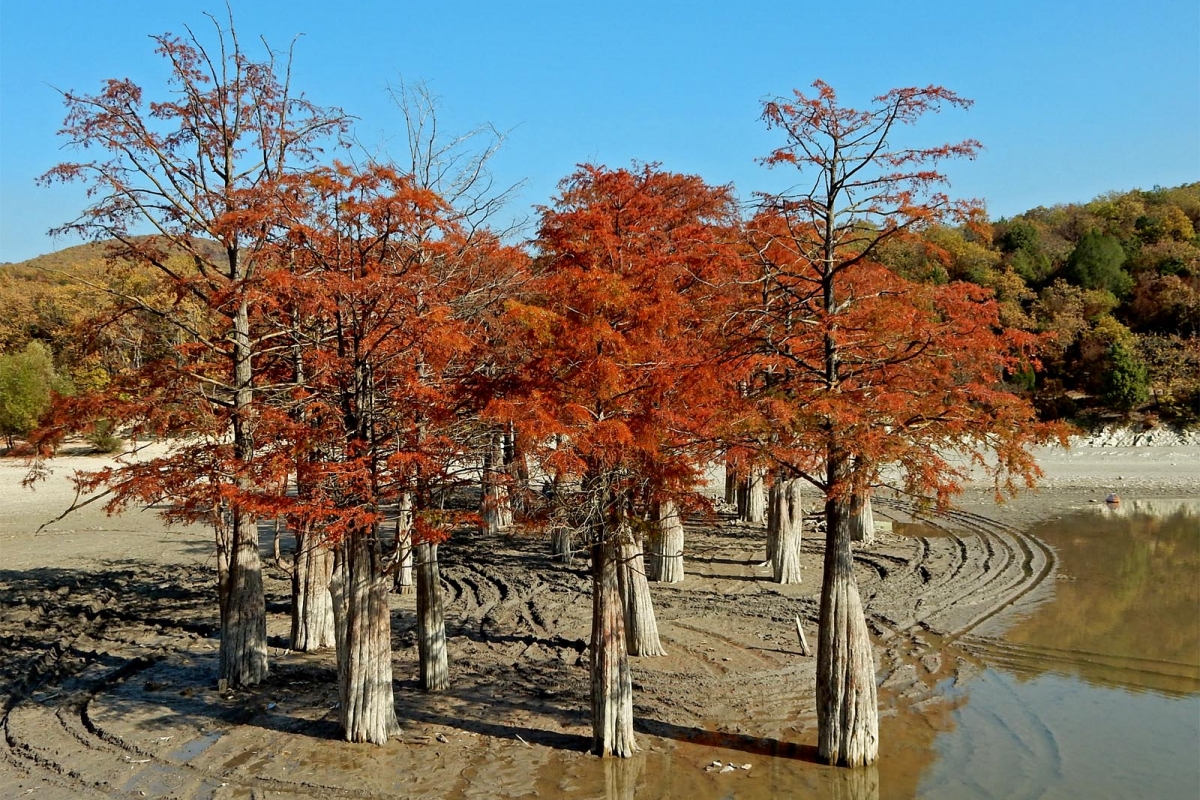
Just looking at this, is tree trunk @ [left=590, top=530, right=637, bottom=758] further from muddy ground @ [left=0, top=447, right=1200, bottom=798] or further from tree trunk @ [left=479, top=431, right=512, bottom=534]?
tree trunk @ [left=479, top=431, right=512, bottom=534]

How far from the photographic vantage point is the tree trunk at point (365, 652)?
12.6 metres

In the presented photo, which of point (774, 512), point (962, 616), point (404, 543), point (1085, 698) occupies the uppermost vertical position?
point (774, 512)

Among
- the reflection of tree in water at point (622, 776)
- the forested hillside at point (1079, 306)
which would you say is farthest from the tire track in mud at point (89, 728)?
the forested hillside at point (1079, 306)

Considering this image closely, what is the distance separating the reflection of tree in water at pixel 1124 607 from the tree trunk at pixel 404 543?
11938mm

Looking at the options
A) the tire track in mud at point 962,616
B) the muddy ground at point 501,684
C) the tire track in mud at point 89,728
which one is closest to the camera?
the tire track in mud at point 89,728

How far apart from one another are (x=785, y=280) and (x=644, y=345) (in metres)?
5.60

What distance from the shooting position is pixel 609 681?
12141 mm

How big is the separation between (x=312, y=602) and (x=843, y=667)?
10.8 meters

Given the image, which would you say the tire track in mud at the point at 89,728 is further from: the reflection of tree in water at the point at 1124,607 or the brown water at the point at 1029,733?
the reflection of tree in water at the point at 1124,607

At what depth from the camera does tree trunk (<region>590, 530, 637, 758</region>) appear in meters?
12.2

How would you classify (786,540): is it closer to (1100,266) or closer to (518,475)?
(518,475)

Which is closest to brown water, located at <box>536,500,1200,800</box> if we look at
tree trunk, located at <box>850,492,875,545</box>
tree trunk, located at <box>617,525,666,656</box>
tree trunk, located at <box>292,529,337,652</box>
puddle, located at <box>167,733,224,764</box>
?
tree trunk, located at <box>617,525,666,656</box>

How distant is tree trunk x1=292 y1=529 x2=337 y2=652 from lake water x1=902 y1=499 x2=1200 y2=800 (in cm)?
1098

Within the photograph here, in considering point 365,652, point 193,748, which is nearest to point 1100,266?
point 365,652
